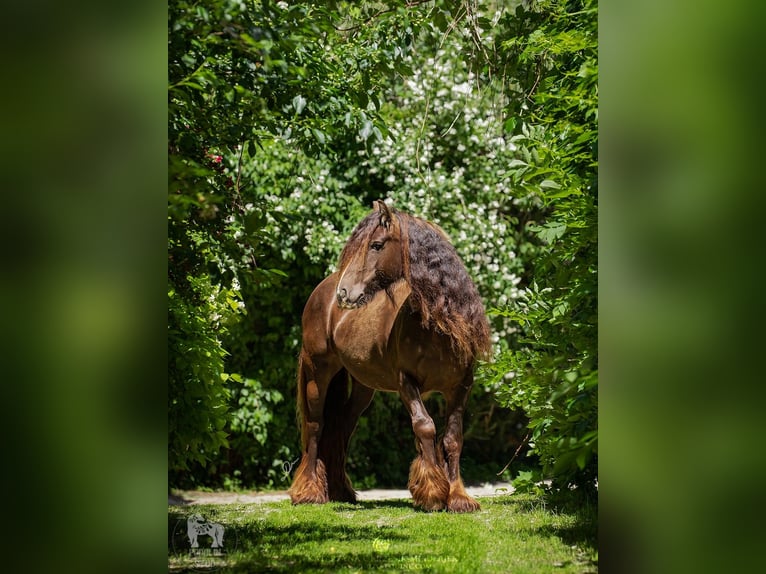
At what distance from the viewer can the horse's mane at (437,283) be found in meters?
4.68

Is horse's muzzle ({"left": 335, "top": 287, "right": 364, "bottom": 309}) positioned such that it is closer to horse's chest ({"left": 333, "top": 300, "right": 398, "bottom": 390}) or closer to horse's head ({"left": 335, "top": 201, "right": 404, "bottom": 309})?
horse's head ({"left": 335, "top": 201, "right": 404, "bottom": 309})

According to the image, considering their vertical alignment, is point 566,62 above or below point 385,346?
above

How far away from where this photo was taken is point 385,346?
16.9ft

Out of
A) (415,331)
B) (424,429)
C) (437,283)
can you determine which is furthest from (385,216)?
(424,429)

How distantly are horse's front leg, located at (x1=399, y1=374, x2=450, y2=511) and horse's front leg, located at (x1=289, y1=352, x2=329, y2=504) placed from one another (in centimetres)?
83

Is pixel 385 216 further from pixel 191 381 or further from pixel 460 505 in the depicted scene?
pixel 460 505

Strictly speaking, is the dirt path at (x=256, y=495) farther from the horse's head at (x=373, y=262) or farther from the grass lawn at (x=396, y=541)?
the horse's head at (x=373, y=262)

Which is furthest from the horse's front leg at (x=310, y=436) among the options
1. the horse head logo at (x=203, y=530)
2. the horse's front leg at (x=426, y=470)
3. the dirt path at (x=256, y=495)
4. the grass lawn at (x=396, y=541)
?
the horse head logo at (x=203, y=530)

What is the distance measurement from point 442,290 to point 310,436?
4.87 ft

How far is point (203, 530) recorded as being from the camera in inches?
137
